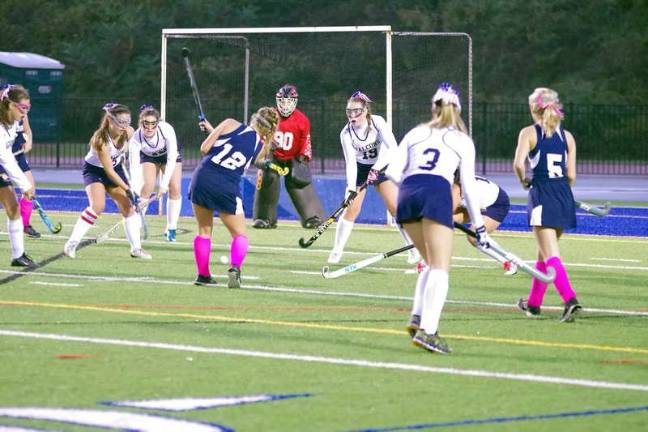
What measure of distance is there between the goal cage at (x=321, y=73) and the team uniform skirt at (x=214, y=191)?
27.8 ft

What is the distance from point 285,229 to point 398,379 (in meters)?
12.7

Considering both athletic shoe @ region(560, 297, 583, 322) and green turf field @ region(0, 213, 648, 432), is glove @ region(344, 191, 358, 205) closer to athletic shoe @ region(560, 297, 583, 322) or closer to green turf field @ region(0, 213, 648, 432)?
green turf field @ region(0, 213, 648, 432)

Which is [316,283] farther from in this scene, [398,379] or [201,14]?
[201,14]

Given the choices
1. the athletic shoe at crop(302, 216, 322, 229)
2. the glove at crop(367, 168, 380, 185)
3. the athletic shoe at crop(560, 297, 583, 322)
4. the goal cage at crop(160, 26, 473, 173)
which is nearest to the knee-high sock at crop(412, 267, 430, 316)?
the athletic shoe at crop(560, 297, 583, 322)

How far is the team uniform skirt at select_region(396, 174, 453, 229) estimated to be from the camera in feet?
32.2

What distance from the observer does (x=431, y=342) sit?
9750 mm

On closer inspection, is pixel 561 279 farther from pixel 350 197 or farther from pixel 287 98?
pixel 287 98

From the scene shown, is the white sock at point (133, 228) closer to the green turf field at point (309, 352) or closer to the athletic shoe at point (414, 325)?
the green turf field at point (309, 352)

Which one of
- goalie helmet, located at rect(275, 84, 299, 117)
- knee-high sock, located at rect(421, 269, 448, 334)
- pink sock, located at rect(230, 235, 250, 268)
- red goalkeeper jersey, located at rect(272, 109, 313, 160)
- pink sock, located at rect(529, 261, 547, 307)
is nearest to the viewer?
knee-high sock, located at rect(421, 269, 448, 334)

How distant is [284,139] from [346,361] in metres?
11.7

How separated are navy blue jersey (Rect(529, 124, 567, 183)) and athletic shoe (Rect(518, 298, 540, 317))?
988mm

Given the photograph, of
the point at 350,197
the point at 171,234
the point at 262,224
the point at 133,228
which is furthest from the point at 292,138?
the point at 350,197

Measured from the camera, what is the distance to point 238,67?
38.9 m

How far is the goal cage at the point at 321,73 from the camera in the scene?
24.3m
